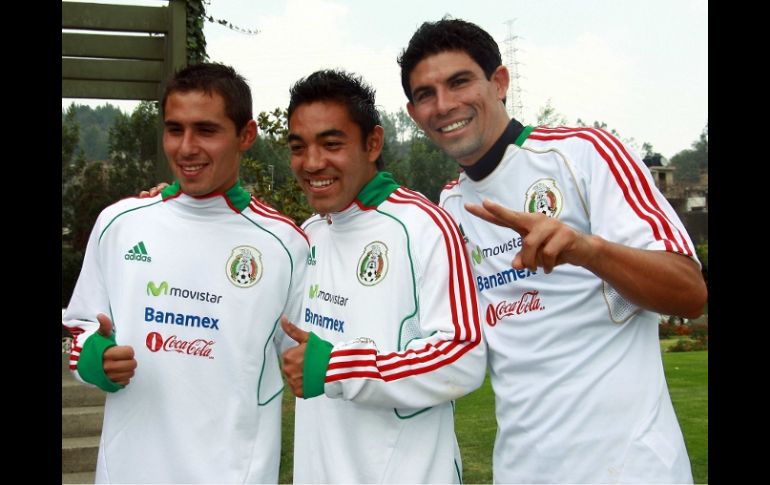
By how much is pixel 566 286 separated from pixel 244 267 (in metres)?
1.15

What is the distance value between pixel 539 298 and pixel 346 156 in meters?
0.82

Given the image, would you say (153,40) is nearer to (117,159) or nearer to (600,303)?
(600,303)

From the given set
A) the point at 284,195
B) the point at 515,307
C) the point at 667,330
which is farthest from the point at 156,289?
the point at 667,330

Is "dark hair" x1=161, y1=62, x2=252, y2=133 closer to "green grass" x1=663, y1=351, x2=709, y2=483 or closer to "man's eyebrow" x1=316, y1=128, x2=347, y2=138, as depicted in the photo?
"man's eyebrow" x1=316, y1=128, x2=347, y2=138

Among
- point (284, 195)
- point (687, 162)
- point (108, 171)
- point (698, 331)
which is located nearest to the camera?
point (284, 195)

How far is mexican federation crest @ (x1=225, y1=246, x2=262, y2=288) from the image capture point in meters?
2.87

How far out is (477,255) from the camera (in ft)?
9.01

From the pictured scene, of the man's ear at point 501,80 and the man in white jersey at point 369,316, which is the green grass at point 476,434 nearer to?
the man in white jersey at point 369,316

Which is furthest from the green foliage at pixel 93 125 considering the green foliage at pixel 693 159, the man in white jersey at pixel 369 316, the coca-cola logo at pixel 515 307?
the green foliage at pixel 693 159

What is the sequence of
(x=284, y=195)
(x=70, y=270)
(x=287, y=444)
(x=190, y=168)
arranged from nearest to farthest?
(x=190, y=168) < (x=284, y=195) < (x=287, y=444) < (x=70, y=270)

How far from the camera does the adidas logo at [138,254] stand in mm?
2857

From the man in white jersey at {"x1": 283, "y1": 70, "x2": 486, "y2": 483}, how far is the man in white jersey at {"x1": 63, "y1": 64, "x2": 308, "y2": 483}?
17cm

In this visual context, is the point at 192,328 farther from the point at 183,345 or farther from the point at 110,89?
the point at 110,89
